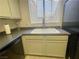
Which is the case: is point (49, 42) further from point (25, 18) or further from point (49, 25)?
point (25, 18)

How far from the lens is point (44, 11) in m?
2.45

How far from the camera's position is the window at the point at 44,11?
8.01ft

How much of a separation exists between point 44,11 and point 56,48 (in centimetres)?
113

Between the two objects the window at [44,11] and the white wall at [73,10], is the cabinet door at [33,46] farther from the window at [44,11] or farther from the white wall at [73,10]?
the window at [44,11]

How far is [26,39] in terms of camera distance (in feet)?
5.87

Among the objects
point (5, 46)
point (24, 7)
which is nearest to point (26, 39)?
point (5, 46)

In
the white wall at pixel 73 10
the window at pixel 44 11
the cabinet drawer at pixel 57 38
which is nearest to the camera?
the white wall at pixel 73 10

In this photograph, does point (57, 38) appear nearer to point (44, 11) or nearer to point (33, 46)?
point (33, 46)

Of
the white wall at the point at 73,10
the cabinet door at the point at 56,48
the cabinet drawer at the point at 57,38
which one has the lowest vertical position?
the cabinet door at the point at 56,48

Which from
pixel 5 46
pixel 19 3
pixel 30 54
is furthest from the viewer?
pixel 19 3

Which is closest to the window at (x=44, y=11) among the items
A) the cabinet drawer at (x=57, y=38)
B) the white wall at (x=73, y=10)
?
the white wall at (x=73, y=10)

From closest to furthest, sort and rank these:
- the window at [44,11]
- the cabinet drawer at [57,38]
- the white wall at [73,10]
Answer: the white wall at [73,10] → the cabinet drawer at [57,38] → the window at [44,11]

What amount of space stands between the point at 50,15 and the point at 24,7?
30.5 inches

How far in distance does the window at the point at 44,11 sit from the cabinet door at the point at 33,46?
2.77ft
